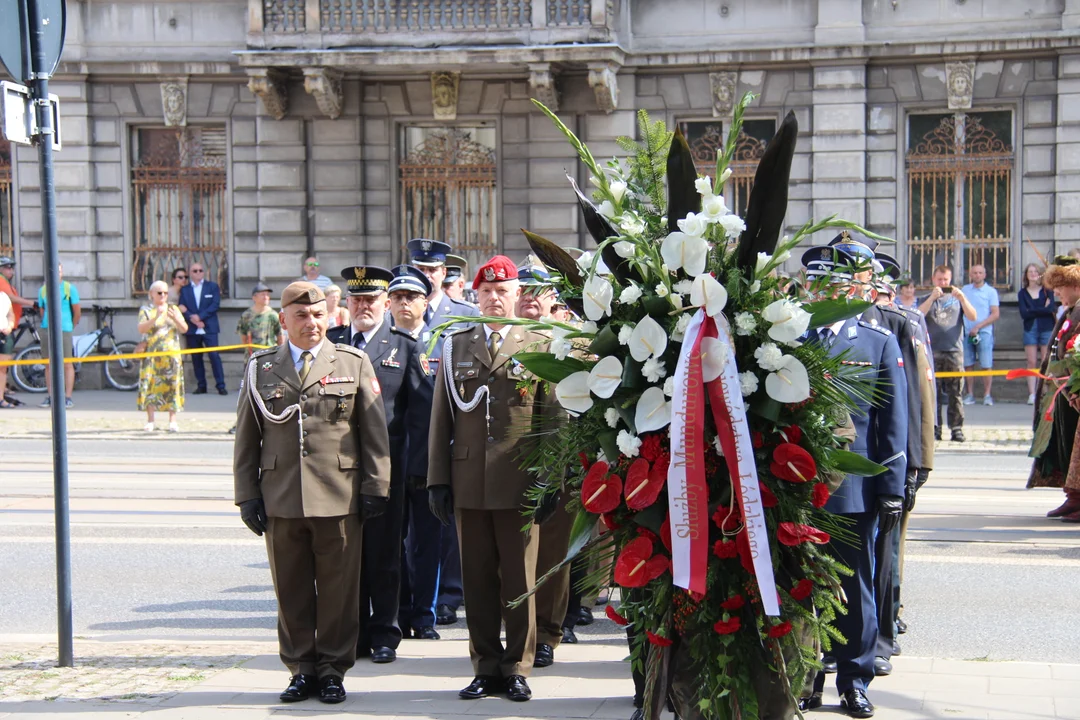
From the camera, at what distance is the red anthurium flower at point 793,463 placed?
4320mm

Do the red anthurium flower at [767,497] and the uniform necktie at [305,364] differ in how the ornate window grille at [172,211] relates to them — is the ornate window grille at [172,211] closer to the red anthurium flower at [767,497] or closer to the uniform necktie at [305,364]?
the uniform necktie at [305,364]

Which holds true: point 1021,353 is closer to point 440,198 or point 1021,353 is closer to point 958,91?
point 958,91

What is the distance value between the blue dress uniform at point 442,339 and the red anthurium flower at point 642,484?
2.27 metres

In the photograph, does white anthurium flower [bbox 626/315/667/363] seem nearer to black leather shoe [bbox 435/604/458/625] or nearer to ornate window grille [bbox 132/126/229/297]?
black leather shoe [bbox 435/604/458/625]

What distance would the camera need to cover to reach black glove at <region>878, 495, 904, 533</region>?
5.85 m

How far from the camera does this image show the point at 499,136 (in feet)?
72.7

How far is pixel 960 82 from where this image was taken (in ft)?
67.2

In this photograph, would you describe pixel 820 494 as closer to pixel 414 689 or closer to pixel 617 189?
pixel 617 189

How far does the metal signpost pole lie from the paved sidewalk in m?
0.35

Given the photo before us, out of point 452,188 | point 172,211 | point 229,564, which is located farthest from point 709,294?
point 172,211

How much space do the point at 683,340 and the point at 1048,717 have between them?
8.53 feet

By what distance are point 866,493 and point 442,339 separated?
2496 millimetres

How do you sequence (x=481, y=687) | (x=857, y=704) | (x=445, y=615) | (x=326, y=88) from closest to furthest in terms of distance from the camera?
1. (x=857, y=704)
2. (x=481, y=687)
3. (x=445, y=615)
4. (x=326, y=88)

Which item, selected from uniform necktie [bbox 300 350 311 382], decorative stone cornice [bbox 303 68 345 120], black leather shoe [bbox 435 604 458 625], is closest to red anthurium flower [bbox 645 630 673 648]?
uniform necktie [bbox 300 350 311 382]
